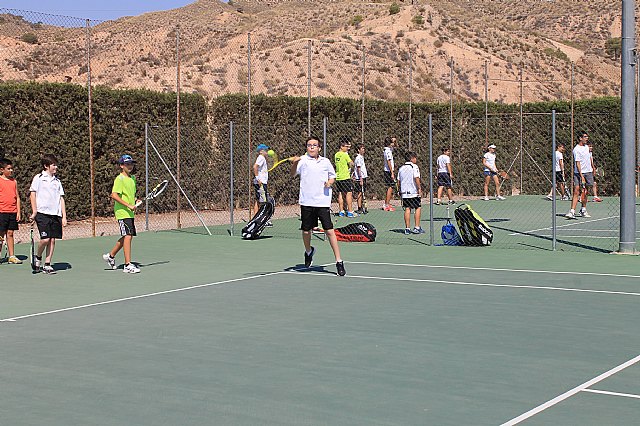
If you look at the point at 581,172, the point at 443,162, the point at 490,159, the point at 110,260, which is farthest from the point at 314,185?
the point at 490,159

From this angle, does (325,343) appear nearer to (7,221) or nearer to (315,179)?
(315,179)

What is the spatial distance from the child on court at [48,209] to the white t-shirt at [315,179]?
138 inches

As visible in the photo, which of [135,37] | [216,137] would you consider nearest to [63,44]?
[135,37]

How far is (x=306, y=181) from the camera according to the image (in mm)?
14773

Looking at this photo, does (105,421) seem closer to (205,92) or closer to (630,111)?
(630,111)

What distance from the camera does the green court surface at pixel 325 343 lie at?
23.6ft

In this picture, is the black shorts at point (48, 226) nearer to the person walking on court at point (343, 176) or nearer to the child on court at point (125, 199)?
the child on court at point (125, 199)

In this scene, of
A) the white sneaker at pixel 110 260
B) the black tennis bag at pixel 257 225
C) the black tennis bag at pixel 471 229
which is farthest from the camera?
the black tennis bag at pixel 257 225

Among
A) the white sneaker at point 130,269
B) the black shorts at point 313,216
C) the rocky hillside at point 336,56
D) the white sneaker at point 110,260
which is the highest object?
the rocky hillside at point 336,56

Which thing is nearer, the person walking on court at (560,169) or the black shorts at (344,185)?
the black shorts at (344,185)

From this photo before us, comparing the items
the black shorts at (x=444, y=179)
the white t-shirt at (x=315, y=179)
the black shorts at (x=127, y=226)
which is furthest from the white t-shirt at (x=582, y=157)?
the black shorts at (x=127, y=226)

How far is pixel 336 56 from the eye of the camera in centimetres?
5406

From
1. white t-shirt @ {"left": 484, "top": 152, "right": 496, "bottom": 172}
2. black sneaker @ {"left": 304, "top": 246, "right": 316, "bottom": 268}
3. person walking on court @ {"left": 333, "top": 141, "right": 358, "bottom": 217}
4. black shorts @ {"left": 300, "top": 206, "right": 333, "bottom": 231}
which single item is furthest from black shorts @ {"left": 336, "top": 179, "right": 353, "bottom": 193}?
black shorts @ {"left": 300, "top": 206, "right": 333, "bottom": 231}

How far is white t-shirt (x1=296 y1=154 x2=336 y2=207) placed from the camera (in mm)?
14719
